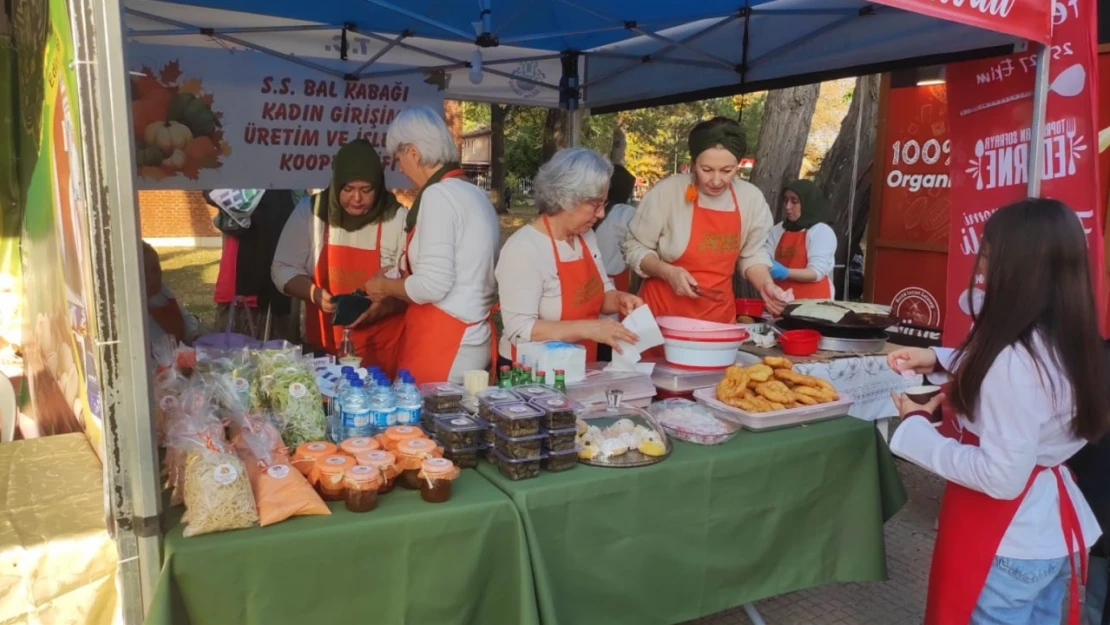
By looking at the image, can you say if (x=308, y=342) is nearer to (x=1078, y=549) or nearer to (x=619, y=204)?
(x=619, y=204)

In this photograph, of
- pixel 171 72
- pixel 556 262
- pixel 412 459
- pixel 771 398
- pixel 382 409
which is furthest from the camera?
pixel 171 72

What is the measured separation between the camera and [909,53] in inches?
133

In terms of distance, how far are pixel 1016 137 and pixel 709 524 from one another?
2.27m

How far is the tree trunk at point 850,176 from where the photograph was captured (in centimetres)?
796

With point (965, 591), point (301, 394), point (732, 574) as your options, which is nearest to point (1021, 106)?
point (965, 591)

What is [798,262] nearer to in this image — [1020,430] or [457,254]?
[457,254]

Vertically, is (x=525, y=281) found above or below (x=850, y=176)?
below

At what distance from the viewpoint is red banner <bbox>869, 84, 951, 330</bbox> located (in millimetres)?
5910

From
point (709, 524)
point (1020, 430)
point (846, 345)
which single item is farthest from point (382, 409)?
point (846, 345)

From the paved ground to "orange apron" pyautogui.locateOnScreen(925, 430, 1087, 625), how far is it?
3.42ft

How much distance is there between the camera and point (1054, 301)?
1.74 meters

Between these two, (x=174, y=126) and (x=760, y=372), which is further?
(x=174, y=126)

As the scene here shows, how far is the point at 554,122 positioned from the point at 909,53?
19.2 feet

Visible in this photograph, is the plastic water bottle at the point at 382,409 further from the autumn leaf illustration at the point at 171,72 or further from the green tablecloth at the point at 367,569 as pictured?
the autumn leaf illustration at the point at 171,72
